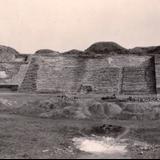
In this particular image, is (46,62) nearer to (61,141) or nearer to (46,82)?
(46,82)

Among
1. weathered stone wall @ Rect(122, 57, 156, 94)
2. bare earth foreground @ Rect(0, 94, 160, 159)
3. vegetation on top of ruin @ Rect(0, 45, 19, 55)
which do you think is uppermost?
vegetation on top of ruin @ Rect(0, 45, 19, 55)

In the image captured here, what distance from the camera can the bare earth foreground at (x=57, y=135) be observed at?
1883 centimetres

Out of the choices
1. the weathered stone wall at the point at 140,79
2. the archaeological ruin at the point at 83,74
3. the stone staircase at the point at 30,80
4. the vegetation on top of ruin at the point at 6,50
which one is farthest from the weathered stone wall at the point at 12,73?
the weathered stone wall at the point at 140,79

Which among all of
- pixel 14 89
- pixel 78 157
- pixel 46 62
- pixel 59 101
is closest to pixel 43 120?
pixel 59 101

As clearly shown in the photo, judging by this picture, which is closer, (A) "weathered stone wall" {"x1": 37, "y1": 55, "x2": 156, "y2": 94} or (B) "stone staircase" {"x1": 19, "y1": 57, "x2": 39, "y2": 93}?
(A) "weathered stone wall" {"x1": 37, "y1": 55, "x2": 156, "y2": 94}

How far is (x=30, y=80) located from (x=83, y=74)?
4.68 meters

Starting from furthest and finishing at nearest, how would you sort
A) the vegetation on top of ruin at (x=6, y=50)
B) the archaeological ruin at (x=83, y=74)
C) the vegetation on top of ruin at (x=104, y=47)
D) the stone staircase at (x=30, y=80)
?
the vegetation on top of ruin at (x=104, y=47)
the vegetation on top of ruin at (x=6, y=50)
the stone staircase at (x=30, y=80)
the archaeological ruin at (x=83, y=74)

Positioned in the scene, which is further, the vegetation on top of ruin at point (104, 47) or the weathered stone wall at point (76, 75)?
the vegetation on top of ruin at point (104, 47)

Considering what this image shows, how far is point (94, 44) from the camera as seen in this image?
58156 millimetres

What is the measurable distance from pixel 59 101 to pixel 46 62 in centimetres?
1210

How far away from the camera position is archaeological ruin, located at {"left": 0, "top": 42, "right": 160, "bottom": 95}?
37.4 meters

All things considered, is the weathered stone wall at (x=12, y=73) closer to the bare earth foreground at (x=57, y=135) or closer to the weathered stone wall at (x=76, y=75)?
the weathered stone wall at (x=76, y=75)

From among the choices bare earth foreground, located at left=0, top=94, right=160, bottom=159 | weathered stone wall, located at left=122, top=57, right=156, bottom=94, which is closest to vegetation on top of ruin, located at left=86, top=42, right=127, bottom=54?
weathered stone wall, located at left=122, top=57, right=156, bottom=94

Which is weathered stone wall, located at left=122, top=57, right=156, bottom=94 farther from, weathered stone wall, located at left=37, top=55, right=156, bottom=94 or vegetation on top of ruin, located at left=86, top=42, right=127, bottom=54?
vegetation on top of ruin, located at left=86, top=42, right=127, bottom=54
